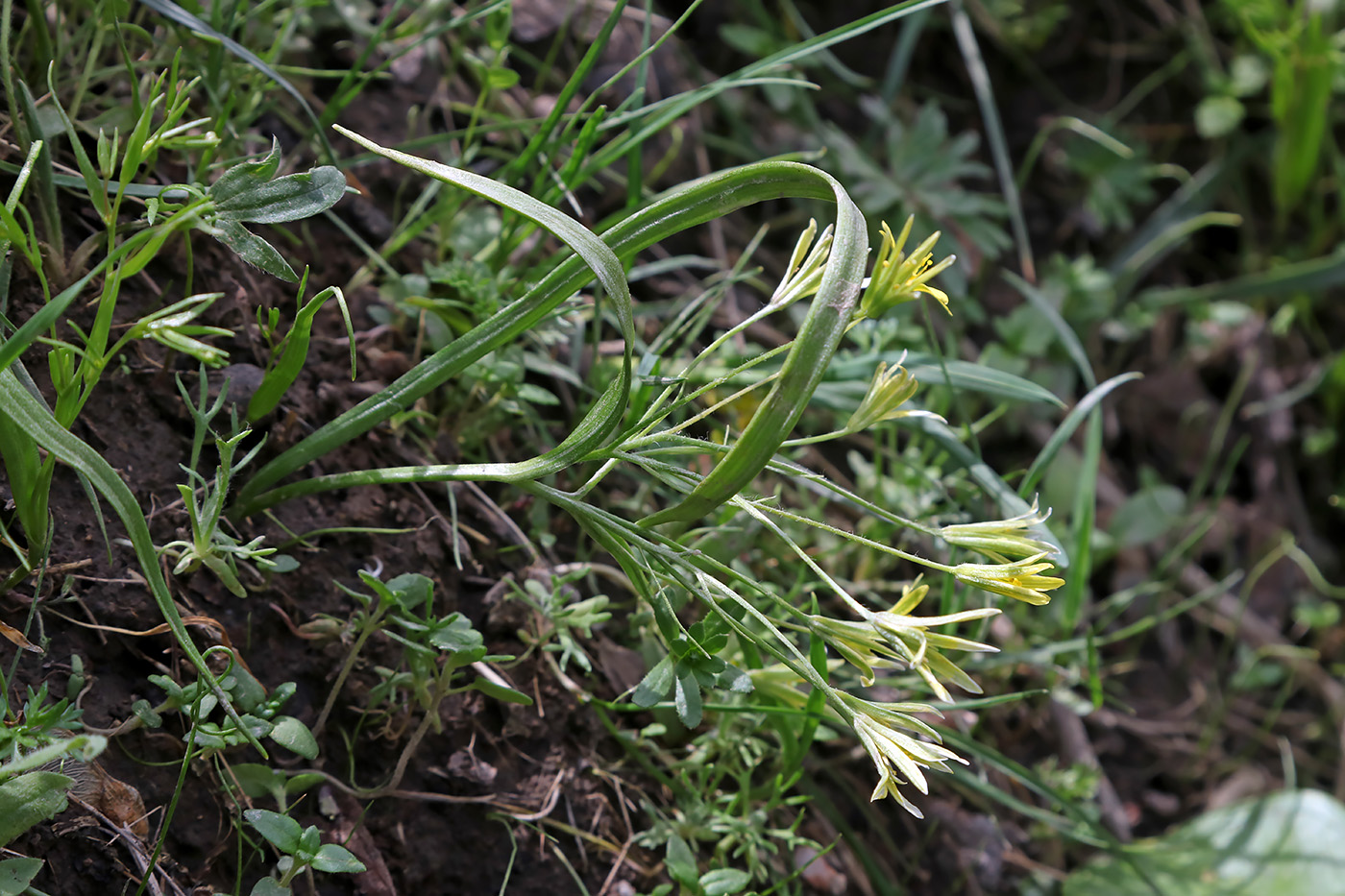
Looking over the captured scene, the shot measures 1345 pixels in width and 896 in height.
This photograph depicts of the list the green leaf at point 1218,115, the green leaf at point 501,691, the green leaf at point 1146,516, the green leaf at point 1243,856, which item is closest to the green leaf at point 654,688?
the green leaf at point 501,691

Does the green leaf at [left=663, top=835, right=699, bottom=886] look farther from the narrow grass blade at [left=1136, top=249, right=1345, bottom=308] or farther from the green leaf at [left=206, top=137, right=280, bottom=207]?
the narrow grass blade at [left=1136, top=249, right=1345, bottom=308]

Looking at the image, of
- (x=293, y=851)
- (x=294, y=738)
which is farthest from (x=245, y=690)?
(x=293, y=851)

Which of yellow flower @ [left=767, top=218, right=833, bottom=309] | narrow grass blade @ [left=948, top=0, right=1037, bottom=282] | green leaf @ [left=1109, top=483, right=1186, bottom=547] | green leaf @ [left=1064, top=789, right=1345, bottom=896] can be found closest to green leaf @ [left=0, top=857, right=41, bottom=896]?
yellow flower @ [left=767, top=218, right=833, bottom=309]

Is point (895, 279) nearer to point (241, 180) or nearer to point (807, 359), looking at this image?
point (807, 359)

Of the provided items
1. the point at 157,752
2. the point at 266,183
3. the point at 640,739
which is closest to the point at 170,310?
the point at 266,183

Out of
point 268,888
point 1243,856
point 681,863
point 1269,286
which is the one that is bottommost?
point 1243,856

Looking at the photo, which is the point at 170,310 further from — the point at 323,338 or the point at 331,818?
the point at 331,818
